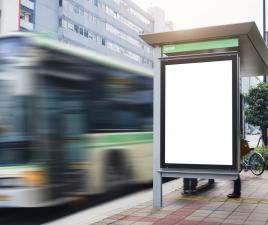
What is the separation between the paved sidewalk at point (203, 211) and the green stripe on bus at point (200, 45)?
104 inches

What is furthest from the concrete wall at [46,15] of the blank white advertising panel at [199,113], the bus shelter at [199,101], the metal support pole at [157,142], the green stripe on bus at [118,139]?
the blank white advertising panel at [199,113]

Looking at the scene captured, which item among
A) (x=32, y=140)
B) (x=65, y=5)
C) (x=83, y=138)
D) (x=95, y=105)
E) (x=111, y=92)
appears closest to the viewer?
(x=32, y=140)

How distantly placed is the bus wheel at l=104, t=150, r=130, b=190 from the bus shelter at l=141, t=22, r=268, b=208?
1.75 meters

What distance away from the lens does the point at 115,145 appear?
33.1 ft

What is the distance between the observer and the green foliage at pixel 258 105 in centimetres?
1902

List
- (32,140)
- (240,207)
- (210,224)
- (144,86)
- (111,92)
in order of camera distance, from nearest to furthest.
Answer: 1. (210,224)
2. (32,140)
3. (240,207)
4. (111,92)
5. (144,86)

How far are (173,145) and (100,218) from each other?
69.6 inches

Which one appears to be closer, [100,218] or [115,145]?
[100,218]

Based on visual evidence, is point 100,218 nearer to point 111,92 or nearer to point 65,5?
point 111,92

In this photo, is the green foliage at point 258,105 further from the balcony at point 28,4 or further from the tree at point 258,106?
the balcony at point 28,4

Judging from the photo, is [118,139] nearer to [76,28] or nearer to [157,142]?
[157,142]

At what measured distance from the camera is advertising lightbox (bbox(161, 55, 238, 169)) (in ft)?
25.4

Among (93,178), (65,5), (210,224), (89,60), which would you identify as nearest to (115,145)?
(93,178)

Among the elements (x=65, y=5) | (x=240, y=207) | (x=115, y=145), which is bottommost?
(x=240, y=207)
